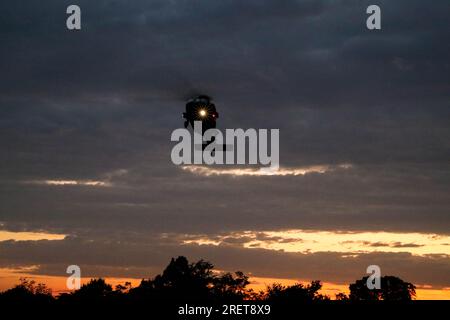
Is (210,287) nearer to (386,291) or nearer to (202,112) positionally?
(386,291)

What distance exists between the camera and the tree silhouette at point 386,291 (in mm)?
99625

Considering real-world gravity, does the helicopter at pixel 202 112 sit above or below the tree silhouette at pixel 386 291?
above

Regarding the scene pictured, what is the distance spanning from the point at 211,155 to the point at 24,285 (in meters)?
59.1

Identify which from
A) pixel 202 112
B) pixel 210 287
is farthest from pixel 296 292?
pixel 202 112

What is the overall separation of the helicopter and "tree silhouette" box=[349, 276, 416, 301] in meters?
55.1

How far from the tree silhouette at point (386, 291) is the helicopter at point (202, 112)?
55.1m

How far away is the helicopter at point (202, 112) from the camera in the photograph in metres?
48.8

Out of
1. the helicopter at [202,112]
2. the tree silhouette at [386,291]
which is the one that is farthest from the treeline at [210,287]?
the helicopter at [202,112]

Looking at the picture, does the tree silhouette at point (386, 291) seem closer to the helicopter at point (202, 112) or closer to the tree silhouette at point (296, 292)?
the tree silhouette at point (296, 292)

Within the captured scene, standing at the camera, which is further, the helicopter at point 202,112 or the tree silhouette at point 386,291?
the tree silhouette at point 386,291

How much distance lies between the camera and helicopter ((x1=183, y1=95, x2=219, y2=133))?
48.8 m
